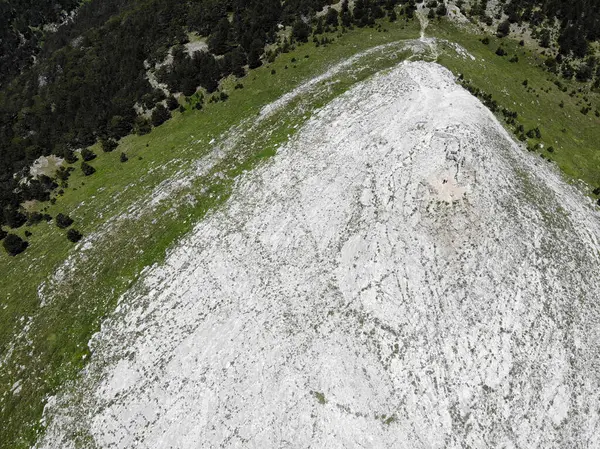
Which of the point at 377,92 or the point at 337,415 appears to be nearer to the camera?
the point at 337,415

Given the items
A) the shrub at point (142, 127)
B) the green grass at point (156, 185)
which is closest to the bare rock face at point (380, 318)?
the green grass at point (156, 185)

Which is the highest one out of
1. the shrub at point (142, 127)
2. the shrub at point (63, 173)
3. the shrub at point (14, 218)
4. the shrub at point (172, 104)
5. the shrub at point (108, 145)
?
the shrub at point (172, 104)

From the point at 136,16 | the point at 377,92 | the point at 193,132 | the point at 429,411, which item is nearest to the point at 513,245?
the point at 429,411

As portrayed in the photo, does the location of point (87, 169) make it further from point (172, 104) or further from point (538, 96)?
point (538, 96)

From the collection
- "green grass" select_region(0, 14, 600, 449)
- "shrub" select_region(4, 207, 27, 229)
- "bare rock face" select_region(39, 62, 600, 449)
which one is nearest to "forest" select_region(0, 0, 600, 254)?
"shrub" select_region(4, 207, 27, 229)

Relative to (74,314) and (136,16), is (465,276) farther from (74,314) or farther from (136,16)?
(136,16)

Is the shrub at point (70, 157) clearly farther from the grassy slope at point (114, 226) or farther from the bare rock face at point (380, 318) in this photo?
the bare rock face at point (380, 318)
